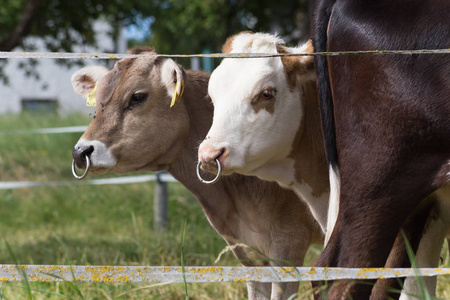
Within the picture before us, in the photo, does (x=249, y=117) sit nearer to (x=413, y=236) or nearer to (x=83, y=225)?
(x=413, y=236)

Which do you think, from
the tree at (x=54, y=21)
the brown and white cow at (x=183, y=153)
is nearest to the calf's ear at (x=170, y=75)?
the brown and white cow at (x=183, y=153)

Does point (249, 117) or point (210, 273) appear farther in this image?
point (249, 117)

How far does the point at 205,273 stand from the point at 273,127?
1209 mm

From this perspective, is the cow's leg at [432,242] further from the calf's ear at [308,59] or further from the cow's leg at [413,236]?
the calf's ear at [308,59]

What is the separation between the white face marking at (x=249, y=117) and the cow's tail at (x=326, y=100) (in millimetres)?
371

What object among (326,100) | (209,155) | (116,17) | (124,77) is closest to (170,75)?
(124,77)

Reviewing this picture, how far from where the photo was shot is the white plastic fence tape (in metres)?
2.62

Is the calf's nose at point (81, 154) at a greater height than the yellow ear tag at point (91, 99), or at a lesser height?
lesser

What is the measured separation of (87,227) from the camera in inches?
321

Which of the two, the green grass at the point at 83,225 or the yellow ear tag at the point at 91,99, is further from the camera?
the green grass at the point at 83,225

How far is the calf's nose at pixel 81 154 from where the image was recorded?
404cm

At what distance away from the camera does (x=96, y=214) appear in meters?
8.69

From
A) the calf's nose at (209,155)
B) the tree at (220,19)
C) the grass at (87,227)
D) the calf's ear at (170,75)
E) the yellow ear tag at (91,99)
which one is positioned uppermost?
the tree at (220,19)

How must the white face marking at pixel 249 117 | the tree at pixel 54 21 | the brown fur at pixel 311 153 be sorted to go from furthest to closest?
1. the tree at pixel 54 21
2. the brown fur at pixel 311 153
3. the white face marking at pixel 249 117
